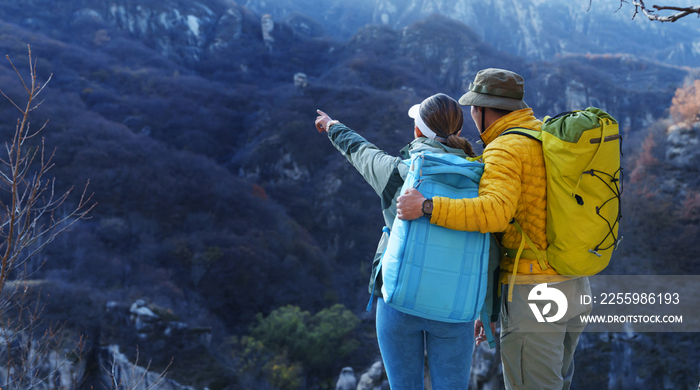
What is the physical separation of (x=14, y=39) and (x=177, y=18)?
52.5 ft

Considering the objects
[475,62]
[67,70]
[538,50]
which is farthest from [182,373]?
[538,50]

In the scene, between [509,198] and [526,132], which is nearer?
[509,198]

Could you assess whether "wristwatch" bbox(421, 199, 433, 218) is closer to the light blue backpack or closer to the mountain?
the light blue backpack

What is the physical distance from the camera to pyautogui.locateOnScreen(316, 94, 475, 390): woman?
143cm

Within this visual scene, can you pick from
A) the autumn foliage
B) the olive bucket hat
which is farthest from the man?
the autumn foliage

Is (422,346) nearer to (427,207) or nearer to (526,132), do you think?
(427,207)

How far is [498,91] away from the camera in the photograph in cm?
157

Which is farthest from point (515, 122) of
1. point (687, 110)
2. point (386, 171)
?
point (687, 110)

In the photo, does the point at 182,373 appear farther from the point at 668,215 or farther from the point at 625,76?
the point at 625,76

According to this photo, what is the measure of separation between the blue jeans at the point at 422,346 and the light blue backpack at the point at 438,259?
0.08 metres

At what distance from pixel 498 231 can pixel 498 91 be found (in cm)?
54

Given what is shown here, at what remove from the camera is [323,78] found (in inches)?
1404

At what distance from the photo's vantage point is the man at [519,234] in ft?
4.65

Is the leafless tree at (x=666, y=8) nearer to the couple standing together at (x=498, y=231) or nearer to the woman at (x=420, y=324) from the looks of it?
the couple standing together at (x=498, y=231)
